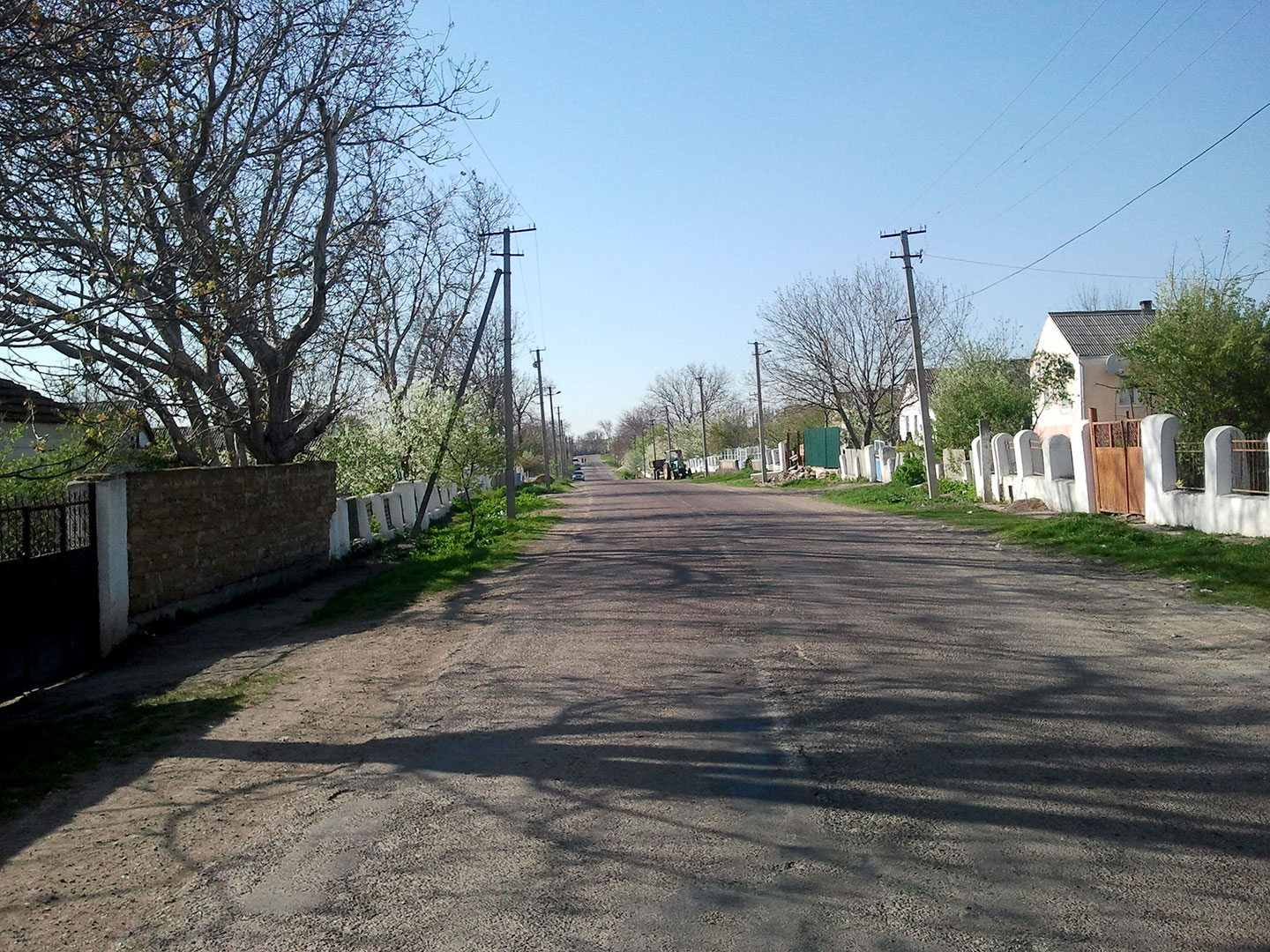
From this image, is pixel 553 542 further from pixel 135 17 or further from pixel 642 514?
pixel 135 17

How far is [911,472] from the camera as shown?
35.3m

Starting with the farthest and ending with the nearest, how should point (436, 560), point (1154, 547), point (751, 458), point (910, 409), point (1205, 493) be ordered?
1. point (751, 458)
2. point (910, 409)
3. point (436, 560)
4. point (1205, 493)
5. point (1154, 547)

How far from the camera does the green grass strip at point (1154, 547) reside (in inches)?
431

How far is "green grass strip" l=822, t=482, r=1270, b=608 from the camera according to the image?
431 inches

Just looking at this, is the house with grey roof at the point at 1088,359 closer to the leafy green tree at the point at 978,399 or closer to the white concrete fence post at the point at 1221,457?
the leafy green tree at the point at 978,399

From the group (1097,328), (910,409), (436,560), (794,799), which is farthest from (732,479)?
(794,799)

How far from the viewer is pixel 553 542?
21359mm

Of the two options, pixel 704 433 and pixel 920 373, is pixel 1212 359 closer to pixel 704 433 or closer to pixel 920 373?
pixel 920 373

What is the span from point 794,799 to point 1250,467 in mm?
12630

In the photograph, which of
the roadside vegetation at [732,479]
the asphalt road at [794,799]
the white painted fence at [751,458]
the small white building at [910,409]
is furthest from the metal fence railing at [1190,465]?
the white painted fence at [751,458]

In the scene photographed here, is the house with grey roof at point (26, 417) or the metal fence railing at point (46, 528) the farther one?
the house with grey roof at point (26, 417)

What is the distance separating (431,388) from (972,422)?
57.1 ft

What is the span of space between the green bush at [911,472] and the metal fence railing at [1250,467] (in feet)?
63.6

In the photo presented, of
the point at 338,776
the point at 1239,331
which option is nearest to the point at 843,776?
the point at 338,776
